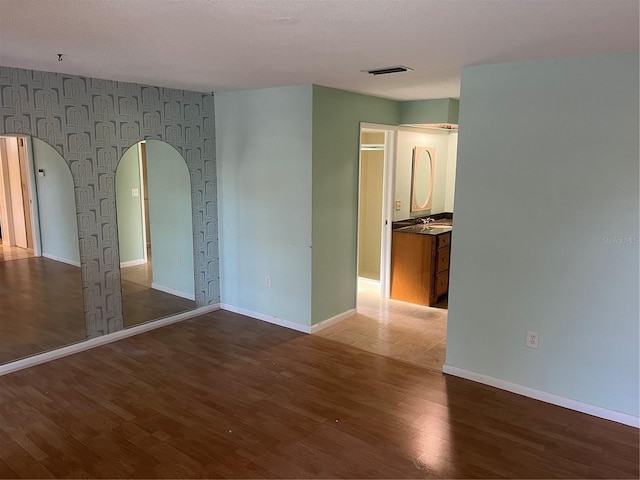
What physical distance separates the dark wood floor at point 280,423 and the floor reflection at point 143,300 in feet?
1.84

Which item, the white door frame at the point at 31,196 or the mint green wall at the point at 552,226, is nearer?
the mint green wall at the point at 552,226

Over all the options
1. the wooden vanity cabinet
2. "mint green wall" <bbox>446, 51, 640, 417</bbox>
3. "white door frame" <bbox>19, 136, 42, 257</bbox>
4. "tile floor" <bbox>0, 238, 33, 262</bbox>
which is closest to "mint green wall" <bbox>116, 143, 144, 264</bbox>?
"white door frame" <bbox>19, 136, 42, 257</bbox>

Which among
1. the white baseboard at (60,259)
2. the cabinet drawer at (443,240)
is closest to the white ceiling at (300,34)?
the white baseboard at (60,259)

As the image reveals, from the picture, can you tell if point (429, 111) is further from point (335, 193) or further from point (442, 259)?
point (442, 259)

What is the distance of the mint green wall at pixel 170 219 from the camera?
181 inches

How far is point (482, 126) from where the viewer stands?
127 inches

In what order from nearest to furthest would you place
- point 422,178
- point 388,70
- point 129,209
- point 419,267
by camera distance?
point 388,70, point 129,209, point 419,267, point 422,178

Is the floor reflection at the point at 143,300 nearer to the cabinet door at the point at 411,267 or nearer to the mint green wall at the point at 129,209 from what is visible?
the mint green wall at the point at 129,209

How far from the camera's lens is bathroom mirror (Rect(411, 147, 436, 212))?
5766 millimetres

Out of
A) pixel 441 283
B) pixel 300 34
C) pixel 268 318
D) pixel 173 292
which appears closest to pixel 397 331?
pixel 441 283

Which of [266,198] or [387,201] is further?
[387,201]

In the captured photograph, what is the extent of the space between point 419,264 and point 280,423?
9.39ft

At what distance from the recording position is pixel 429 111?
510cm

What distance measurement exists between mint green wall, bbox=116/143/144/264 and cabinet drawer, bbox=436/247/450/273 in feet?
10.3
